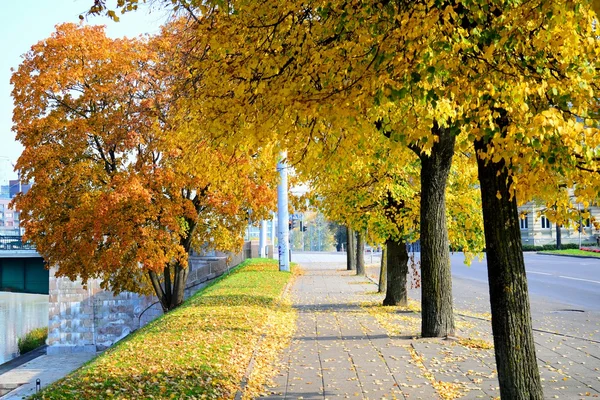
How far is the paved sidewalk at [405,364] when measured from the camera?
318 inches

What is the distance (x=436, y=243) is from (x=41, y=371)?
87.2ft

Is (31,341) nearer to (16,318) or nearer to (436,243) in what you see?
(16,318)

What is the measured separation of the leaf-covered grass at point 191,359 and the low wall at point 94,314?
2217cm

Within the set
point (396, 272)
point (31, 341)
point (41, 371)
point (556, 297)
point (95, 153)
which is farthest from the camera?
point (31, 341)

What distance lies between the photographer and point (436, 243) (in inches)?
458

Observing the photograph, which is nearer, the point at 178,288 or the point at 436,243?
the point at 436,243

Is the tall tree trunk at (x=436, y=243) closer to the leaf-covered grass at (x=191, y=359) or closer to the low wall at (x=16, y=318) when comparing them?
the leaf-covered grass at (x=191, y=359)

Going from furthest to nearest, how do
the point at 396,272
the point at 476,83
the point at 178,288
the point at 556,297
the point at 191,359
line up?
the point at 178,288 < the point at 556,297 < the point at 396,272 < the point at 191,359 < the point at 476,83

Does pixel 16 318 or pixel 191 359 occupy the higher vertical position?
pixel 191 359

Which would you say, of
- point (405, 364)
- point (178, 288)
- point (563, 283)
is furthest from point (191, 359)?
point (563, 283)

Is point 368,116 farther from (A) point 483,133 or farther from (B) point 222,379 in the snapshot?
(B) point 222,379

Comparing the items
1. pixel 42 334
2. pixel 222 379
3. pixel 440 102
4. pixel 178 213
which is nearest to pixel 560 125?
pixel 440 102

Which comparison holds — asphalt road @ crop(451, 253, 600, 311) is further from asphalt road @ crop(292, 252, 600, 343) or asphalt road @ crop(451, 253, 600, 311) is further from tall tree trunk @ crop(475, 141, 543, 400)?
tall tree trunk @ crop(475, 141, 543, 400)

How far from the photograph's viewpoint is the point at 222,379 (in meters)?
8.75
